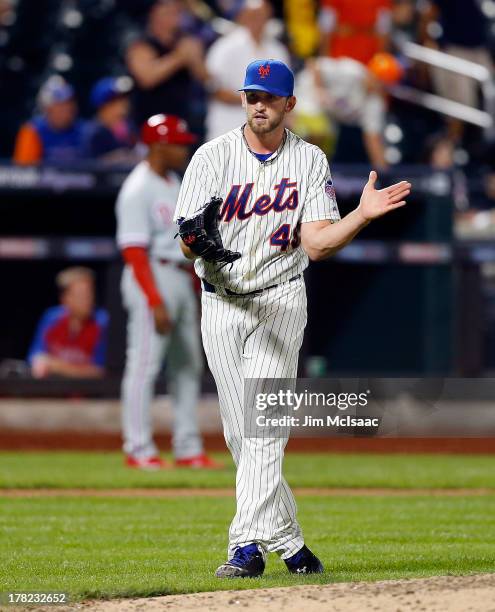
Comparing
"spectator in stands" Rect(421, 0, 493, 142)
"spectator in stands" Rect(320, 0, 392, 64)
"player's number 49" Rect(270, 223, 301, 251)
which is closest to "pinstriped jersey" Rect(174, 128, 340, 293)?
"player's number 49" Rect(270, 223, 301, 251)

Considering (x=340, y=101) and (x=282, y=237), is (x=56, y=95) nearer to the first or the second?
(x=340, y=101)

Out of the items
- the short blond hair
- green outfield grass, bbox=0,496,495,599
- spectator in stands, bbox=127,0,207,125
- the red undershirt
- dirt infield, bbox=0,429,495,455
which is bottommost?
green outfield grass, bbox=0,496,495,599

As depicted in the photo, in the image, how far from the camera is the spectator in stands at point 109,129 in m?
12.0

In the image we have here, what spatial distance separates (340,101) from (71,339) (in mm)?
3496

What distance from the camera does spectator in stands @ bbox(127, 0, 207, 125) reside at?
1230cm

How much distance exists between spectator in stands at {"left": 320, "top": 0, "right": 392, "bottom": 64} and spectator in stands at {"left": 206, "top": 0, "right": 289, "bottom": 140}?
1.37m

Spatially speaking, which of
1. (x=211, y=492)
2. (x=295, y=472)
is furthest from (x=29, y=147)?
(x=211, y=492)

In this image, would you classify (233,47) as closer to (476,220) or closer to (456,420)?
(476,220)

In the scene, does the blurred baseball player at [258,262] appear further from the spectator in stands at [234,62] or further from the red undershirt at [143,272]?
the spectator in stands at [234,62]

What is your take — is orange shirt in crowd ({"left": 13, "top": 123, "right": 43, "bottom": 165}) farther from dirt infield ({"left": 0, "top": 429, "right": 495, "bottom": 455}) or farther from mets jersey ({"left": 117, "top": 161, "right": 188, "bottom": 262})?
mets jersey ({"left": 117, "top": 161, "right": 188, "bottom": 262})

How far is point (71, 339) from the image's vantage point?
11352 mm

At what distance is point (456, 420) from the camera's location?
32.0 ft

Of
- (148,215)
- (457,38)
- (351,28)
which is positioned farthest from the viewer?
(457,38)

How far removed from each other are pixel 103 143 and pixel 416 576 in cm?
767
